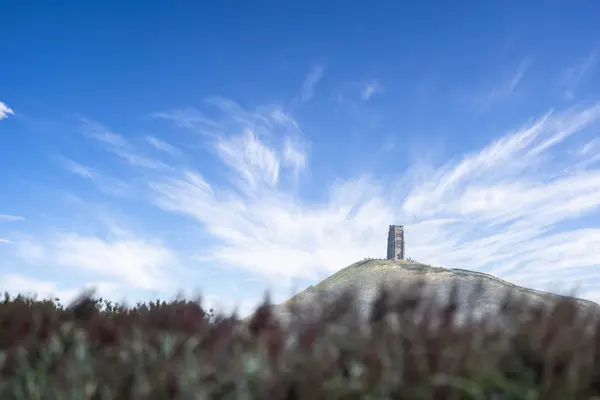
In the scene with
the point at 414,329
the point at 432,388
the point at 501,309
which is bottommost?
the point at 432,388

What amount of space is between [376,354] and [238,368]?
0.73 metres

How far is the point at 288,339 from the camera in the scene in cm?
386

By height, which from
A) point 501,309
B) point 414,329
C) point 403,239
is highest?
point 403,239

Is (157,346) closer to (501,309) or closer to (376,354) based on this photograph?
(376,354)

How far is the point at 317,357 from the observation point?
318 centimetres

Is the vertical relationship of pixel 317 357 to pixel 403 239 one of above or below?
below

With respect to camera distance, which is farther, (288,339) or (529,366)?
(288,339)

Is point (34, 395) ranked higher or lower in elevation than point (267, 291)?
lower

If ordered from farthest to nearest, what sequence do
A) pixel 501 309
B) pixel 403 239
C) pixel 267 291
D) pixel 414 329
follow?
pixel 403 239
pixel 267 291
pixel 501 309
pixel 414 329

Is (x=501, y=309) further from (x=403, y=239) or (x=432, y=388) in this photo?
(x=403, y=239)

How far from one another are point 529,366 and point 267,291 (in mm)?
2192

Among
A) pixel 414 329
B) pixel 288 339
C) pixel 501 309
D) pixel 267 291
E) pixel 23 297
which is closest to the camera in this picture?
pixel 414 329

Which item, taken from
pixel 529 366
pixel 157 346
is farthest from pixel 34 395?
pixel 529 366

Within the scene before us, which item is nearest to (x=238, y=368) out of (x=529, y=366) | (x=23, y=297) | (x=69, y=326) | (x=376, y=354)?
(x=376, y=354)
